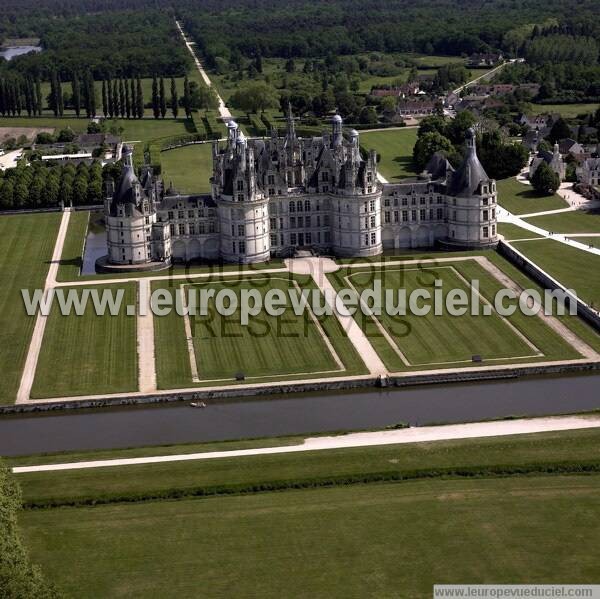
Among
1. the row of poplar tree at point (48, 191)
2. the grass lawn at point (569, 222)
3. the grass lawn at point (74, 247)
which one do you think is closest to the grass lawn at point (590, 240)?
the grass lawn at point (569, 222)

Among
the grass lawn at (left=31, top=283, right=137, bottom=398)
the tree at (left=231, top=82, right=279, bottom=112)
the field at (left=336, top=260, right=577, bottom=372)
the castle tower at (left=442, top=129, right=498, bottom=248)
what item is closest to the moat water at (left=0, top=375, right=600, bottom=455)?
the grass lawn at (left=31, top=283, right=137, bottom=398)

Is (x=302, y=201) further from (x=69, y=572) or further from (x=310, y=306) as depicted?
(x=69, y=572)

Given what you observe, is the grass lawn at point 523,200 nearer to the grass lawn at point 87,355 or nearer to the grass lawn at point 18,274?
the grass lawn at point 18,274

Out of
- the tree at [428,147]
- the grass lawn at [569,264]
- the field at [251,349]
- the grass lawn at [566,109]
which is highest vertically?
the grass lawn at [566,109]

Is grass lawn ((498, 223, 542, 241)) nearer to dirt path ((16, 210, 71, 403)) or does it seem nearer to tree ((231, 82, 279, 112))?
dirt path ((16, 210, 71, 403))

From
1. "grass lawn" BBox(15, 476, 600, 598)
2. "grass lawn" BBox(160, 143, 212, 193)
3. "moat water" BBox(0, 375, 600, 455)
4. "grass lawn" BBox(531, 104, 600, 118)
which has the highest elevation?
"grass lawn" BBox(531, 104, 600, 118)
